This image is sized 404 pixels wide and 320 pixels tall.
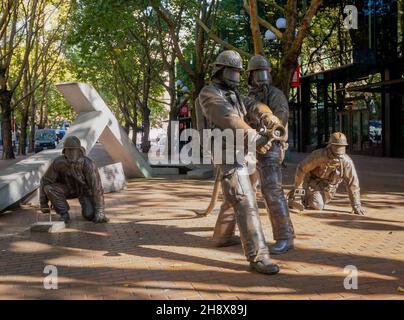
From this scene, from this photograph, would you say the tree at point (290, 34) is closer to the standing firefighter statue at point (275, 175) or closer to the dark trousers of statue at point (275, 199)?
the standing firefighter statue at point (275, 175)

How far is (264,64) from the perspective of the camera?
589 cm

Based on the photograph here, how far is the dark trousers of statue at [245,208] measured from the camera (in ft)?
15.8

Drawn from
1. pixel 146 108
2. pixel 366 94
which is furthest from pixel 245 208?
pixel 146 108

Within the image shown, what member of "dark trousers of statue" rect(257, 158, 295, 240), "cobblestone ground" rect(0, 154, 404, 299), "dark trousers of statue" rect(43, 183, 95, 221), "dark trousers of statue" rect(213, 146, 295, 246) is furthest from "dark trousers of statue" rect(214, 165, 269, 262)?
"dark trousers of statue" rect(43, 183, 95, 221)

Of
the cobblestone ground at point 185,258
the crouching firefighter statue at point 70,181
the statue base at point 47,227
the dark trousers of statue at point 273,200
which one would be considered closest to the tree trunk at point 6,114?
the cobblestone ground at point 185,258

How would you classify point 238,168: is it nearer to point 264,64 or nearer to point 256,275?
point 256,275

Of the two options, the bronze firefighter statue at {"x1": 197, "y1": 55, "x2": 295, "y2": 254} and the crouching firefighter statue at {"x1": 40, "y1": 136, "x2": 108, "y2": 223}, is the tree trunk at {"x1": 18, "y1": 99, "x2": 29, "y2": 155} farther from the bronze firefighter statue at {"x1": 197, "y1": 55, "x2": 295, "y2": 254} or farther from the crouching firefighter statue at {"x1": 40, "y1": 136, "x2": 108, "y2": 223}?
the bronze firefighter statue at {"x1": 197, "y1": 55, "x2": 295, "y2": 254}

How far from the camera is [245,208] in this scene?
4.90 metres

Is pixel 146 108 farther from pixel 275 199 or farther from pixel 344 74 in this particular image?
pixel 275 199

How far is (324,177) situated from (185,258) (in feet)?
12.5

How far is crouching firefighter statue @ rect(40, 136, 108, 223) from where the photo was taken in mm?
7656

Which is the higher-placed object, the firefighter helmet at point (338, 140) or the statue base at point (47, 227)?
the firefighter helmet at point (338, 140)

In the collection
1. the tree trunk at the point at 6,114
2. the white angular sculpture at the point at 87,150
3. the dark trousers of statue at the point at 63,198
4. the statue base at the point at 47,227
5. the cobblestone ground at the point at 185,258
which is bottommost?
the cobblestone ground at the point at 185,258

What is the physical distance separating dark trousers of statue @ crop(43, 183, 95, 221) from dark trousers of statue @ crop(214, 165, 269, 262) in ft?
11.1
